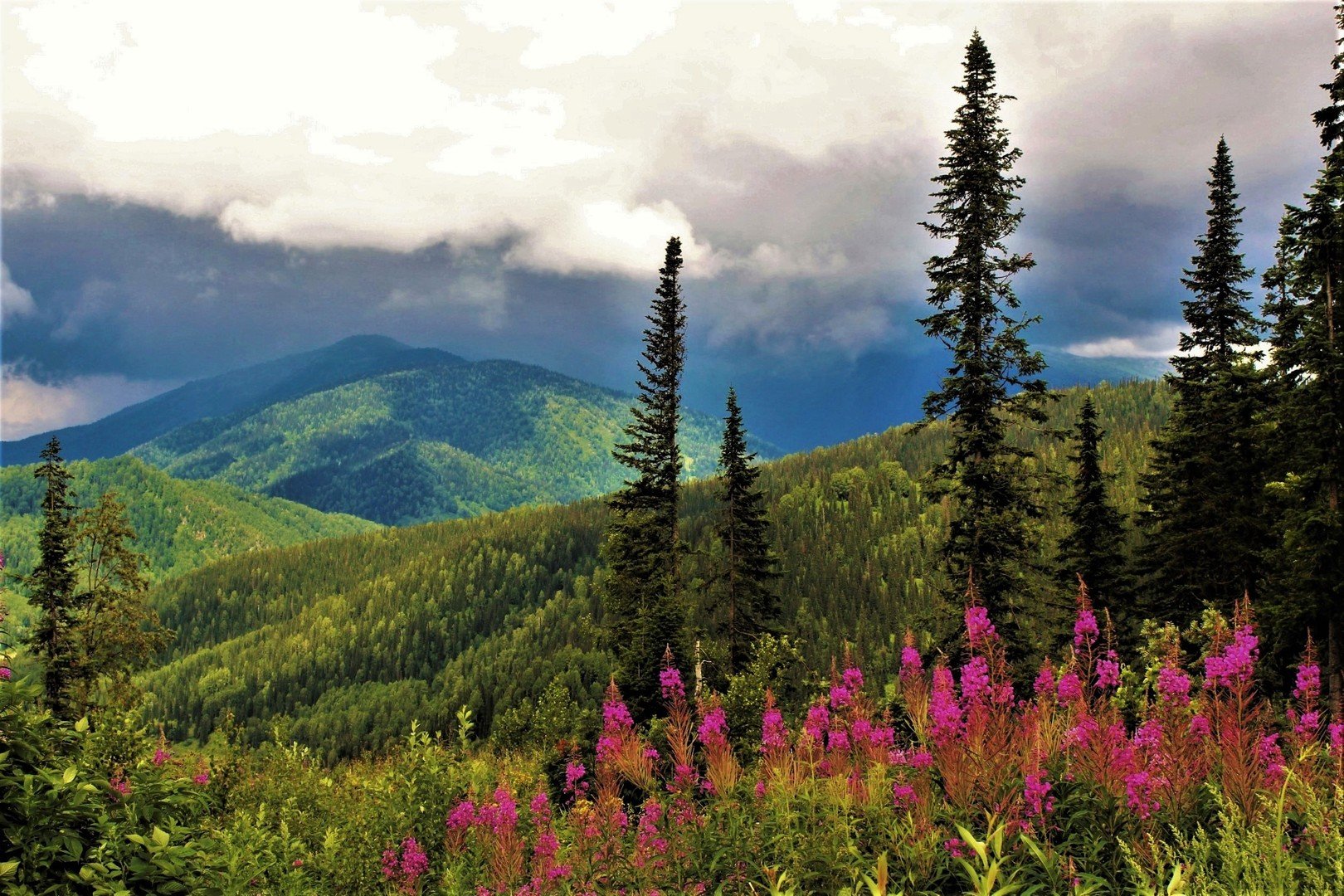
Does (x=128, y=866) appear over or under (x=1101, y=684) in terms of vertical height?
under

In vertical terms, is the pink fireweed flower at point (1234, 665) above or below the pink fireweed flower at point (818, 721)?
above

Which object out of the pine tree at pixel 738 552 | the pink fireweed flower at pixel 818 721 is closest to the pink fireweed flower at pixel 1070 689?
the pink fireweed flower at pixel 818 721

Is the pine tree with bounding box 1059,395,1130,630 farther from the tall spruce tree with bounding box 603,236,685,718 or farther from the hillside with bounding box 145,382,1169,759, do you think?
the hillside with bounding box 145,382,1169,759

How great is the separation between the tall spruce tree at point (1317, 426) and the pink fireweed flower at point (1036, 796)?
1772 centimetres

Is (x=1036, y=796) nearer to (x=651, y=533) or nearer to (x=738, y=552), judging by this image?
(x=651, y=533)

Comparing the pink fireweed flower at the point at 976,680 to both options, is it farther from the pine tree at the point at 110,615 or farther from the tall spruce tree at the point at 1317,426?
the pine tree at the point at 110,615

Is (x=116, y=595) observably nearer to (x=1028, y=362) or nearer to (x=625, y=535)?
(x=625, y=535)

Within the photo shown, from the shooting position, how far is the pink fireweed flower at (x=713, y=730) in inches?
213

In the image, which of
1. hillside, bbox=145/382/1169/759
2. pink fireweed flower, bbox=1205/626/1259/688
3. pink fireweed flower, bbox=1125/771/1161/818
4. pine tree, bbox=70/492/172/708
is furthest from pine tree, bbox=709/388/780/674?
hillside, bbox=145/382/1169/759

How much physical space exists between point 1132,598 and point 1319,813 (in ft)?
101

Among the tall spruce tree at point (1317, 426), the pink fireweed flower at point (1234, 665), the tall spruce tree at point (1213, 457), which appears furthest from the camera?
the tall spruce tree at point (1213, 457)

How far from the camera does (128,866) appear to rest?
4.44 meters

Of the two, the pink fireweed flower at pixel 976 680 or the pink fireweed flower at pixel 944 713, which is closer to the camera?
the pink fireweed flower at pixel 944 713

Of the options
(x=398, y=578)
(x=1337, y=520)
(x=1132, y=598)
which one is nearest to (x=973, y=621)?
(x=1337, y=520)
